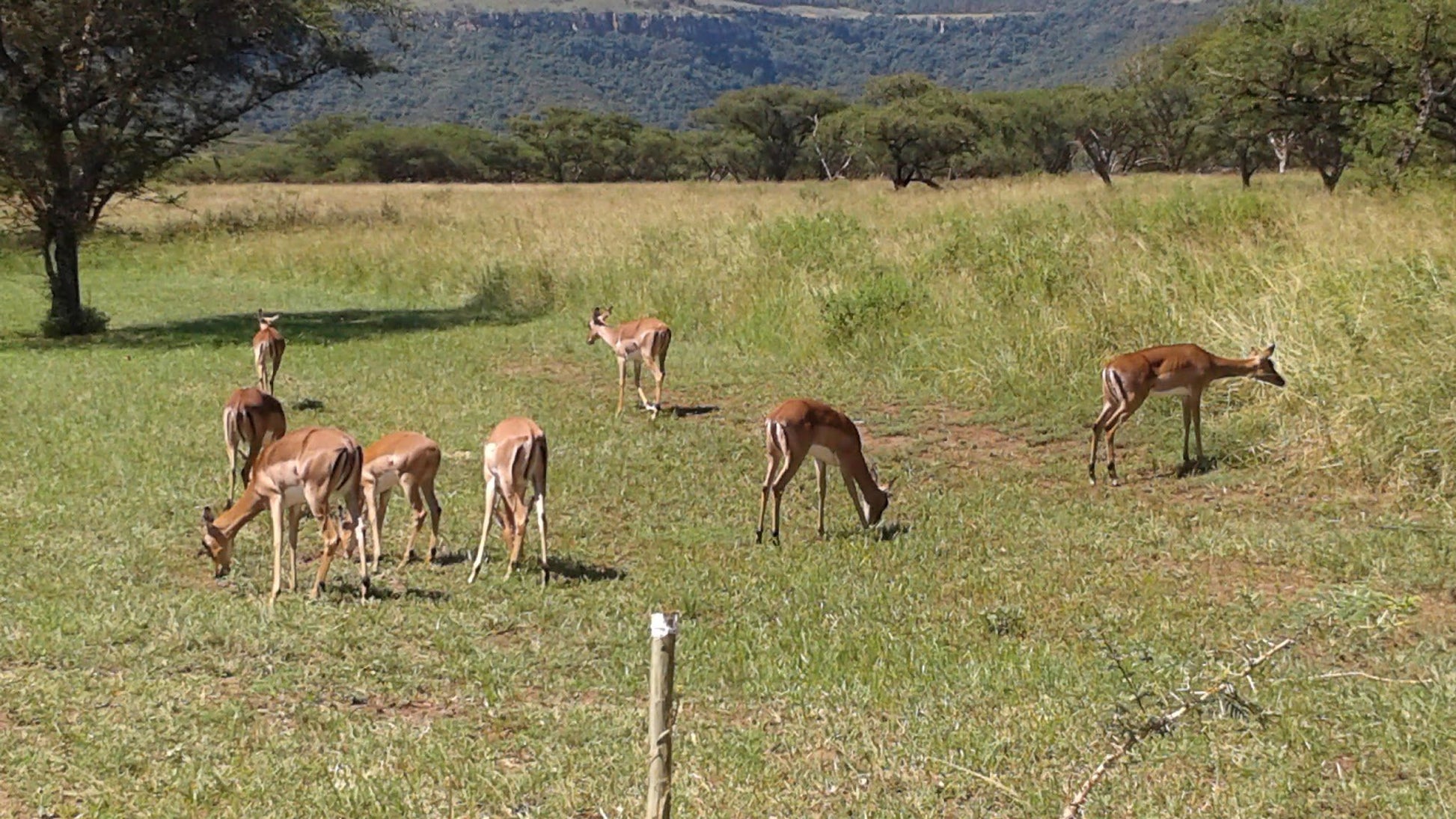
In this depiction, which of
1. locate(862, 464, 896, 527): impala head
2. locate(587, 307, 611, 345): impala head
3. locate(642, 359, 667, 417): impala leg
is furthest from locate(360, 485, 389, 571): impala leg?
locate(587, 307, 611, 345): impala head

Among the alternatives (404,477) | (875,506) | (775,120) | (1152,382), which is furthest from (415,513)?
(775,120)

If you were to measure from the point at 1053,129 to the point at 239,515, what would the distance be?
48481 millimetres

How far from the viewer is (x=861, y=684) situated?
5.28m

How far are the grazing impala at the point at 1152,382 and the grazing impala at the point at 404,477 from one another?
4.30 m

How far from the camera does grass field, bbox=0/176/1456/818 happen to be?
14.8 ft

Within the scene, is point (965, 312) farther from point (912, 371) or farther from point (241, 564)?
point (241, 564)

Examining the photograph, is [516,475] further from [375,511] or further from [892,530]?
[892,530]

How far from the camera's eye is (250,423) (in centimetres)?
803

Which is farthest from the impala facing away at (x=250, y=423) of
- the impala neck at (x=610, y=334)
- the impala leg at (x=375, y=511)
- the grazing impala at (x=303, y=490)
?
the impala neck at (x=610, y=334)

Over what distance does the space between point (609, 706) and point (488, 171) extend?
55339 millimetres

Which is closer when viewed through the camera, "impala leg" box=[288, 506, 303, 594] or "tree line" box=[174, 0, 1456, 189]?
"impala leg" box=[288, 506, 303, 594]

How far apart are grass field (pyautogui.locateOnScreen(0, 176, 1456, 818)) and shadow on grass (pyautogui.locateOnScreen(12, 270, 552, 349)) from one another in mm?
288

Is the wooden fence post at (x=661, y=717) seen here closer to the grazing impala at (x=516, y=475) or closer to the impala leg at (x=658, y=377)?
the grazing impala at (x=516, y=475)

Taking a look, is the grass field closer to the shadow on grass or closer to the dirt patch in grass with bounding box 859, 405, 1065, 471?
the dirt patch in grass with bounding box 859, 405, 1065, 471
